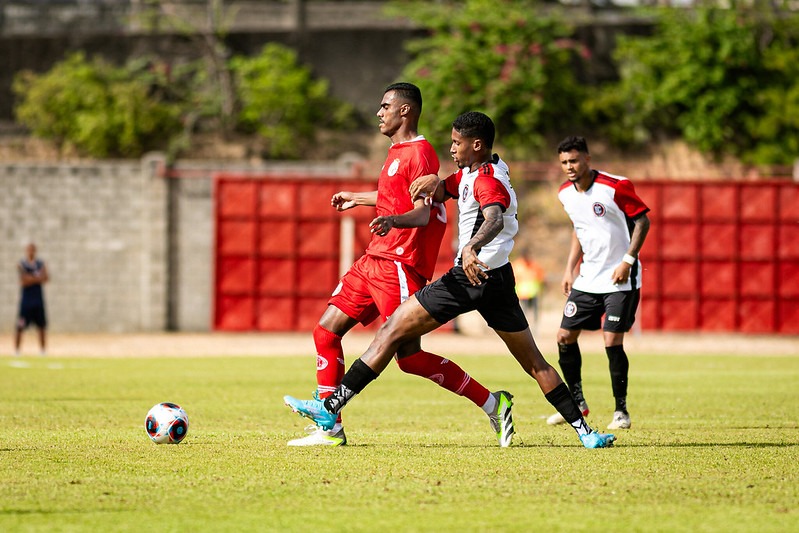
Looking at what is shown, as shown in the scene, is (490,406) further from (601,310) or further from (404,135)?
(601,310)

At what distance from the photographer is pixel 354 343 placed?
23.9 m

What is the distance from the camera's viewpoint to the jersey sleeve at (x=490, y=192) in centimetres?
801

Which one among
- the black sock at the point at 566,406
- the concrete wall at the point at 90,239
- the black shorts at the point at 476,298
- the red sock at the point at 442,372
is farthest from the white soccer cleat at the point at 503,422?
the concrete wall at the point at 90,239

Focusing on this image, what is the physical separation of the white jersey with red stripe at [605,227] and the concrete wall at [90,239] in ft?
58.7

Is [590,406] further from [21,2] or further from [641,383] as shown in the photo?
[21,2]

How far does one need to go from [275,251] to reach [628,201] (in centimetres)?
1693

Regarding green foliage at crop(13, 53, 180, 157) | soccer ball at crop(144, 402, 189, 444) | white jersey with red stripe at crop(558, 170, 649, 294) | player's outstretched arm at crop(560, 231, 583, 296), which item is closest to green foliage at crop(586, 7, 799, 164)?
green foliage at crop(13, 53, 180, 157)

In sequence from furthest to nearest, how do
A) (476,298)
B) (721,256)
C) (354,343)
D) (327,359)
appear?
(721,256) → (354,343) → (327,359) → (476,298)

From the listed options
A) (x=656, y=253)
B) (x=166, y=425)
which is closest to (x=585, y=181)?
(x=166, y=425)

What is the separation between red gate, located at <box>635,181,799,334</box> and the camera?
1041 inches

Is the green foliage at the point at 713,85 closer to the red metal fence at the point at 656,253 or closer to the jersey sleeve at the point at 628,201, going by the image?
the red metal fence at the point at 656,253

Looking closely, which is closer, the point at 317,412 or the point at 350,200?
the point at 317,412

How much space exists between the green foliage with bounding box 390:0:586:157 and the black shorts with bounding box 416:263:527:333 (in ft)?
78.4

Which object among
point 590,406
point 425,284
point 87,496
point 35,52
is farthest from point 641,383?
point 35,52
